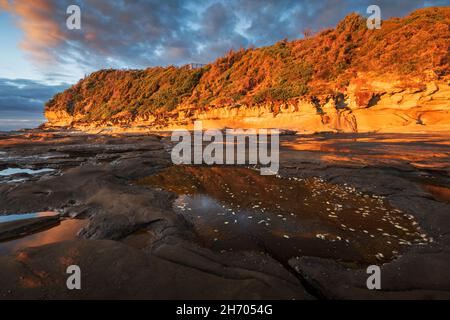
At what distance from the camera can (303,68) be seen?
4041cm

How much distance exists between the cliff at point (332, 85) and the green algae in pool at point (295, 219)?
22.1 metres

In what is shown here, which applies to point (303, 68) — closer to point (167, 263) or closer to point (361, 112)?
point (361, 112)

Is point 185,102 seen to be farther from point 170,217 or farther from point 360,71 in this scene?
point 170,217

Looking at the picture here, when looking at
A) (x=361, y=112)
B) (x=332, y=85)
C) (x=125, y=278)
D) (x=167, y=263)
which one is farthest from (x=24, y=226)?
(x=332, y=85)

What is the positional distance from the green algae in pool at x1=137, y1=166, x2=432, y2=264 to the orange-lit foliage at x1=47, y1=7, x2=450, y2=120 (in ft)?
87.1

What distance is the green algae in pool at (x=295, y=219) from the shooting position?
18.4 feet

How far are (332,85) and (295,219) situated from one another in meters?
31.8

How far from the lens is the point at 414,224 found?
6.67 metres

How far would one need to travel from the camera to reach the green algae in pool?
5.60m

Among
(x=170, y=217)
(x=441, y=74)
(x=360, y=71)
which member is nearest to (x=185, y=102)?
(x=360, y=71)

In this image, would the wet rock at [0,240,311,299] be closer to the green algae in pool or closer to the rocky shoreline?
the rocky shoreline

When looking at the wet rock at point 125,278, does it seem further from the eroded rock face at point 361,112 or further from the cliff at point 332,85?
the cliff at point 332,85

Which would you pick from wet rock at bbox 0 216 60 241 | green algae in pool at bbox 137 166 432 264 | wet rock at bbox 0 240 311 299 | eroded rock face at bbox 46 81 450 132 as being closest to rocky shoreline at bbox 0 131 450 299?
wet rock at bbox 0 240 311 299

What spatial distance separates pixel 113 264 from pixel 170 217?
261 centimetres
